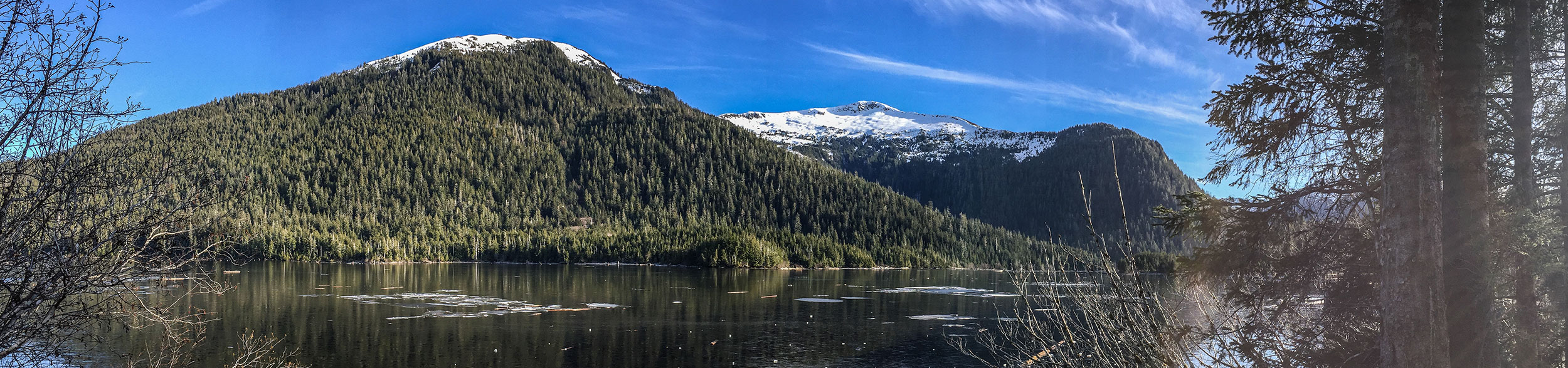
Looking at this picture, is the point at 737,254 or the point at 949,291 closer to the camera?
the point at 949,291

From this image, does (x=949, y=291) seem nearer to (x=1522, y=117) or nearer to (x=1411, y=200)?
(x=1522, y=117)

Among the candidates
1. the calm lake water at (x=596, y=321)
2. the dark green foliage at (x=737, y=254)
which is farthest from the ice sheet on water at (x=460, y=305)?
the dark green foliage at (x=737, y=254)

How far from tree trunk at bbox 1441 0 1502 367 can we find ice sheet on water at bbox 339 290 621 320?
47651 mm

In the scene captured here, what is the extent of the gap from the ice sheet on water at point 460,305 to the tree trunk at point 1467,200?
47651 mm

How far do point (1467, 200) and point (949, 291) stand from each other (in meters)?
76.3

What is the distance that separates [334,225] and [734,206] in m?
84.3

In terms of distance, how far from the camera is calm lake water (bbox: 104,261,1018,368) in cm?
3422

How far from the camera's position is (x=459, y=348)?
1394 inches

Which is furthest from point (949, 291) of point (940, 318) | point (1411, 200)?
point (1411, 200)

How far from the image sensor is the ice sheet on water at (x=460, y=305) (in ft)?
165

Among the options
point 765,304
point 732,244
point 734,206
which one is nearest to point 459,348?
point 765,304

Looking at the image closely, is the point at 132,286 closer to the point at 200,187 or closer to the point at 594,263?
the point at 200,187

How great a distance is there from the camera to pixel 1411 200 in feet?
23.2

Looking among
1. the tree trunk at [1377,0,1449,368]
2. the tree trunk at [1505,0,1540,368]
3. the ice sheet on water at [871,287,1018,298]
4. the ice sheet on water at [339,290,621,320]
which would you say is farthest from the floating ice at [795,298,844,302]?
the tree trunk at [1377,0,1449,368]
